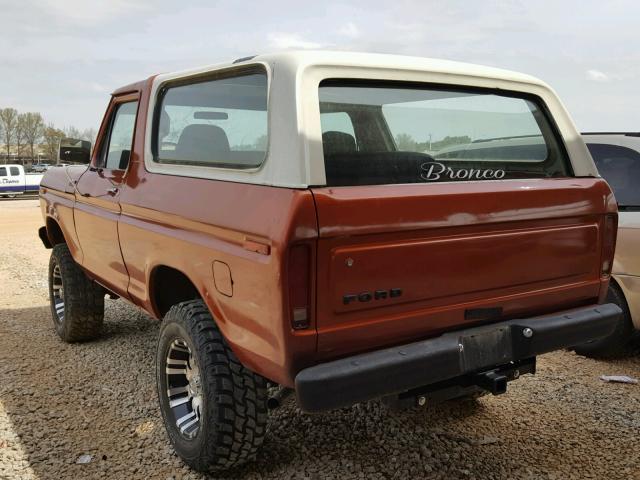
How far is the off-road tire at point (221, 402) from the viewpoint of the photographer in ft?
8.92

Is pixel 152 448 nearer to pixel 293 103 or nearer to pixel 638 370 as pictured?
pixel 293 103

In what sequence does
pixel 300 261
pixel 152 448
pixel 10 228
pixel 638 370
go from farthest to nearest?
pixel 10 228 < pixel 638 370 < pixel 152 448 < pixel 300 261

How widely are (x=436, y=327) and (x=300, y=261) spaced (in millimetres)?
754

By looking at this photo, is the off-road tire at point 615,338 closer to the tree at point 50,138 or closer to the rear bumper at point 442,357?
the rear bumper at point 442,357

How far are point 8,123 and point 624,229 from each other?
88566 mm

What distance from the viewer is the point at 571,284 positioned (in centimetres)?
304

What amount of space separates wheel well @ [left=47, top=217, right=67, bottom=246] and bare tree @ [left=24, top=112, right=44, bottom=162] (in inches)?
3329

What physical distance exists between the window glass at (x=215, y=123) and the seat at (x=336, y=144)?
0.86ft

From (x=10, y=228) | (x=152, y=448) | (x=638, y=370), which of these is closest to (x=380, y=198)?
(x=152, y=448)

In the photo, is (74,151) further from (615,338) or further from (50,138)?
(50,138)

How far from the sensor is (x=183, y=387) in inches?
126

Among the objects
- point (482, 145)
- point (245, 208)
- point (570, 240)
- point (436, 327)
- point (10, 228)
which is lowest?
point (10, 228)

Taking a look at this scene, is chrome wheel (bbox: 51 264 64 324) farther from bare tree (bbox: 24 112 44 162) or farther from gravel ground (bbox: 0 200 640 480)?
bare tree (bbox: 24 112 44 162)

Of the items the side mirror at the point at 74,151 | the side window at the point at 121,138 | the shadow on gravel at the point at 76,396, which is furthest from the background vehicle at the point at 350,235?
the side mirror at the point at 74,151
